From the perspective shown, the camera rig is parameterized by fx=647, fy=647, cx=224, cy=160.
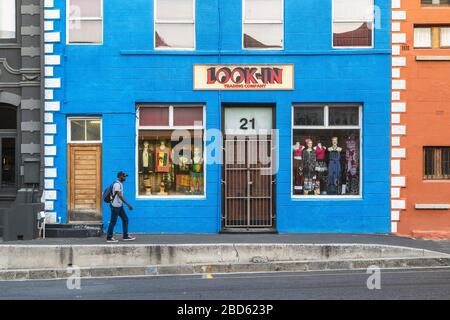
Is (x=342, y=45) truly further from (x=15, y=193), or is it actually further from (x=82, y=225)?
(x=15, y=193)

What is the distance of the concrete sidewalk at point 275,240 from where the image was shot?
1510 cm

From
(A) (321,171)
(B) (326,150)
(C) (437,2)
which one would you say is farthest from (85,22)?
(C) (437,2)

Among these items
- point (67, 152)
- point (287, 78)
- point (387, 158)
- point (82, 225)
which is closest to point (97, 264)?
point (82, 225)

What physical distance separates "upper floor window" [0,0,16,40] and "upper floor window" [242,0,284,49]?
20.7 feet

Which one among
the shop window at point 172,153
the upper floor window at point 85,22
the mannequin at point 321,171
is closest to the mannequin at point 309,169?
the mannequin at point 321,171

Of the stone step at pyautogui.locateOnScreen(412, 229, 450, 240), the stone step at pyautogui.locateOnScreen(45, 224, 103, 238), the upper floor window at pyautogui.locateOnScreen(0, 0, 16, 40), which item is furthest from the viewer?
the upper floor window at pyautogui.locateOnScreen(0, 0, 16, 40)

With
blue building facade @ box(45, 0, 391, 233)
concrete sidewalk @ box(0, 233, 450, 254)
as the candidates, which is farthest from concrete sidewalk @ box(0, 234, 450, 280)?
blue building facade @ box(45, 0, 391, 233)

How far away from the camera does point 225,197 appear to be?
1747 centimetres

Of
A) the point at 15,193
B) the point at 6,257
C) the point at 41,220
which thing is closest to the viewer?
the point at 6,257

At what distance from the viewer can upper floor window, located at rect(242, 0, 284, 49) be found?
17.4m

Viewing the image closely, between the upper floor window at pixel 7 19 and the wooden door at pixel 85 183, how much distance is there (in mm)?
3600

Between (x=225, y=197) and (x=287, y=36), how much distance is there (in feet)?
15.2

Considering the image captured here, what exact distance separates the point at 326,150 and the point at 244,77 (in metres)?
2.99

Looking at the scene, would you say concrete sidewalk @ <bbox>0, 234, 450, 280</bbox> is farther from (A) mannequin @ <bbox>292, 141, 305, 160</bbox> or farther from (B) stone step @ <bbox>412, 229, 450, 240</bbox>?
(A) mannequin @ <bbox>292, 141, 305, 160</bbox>
